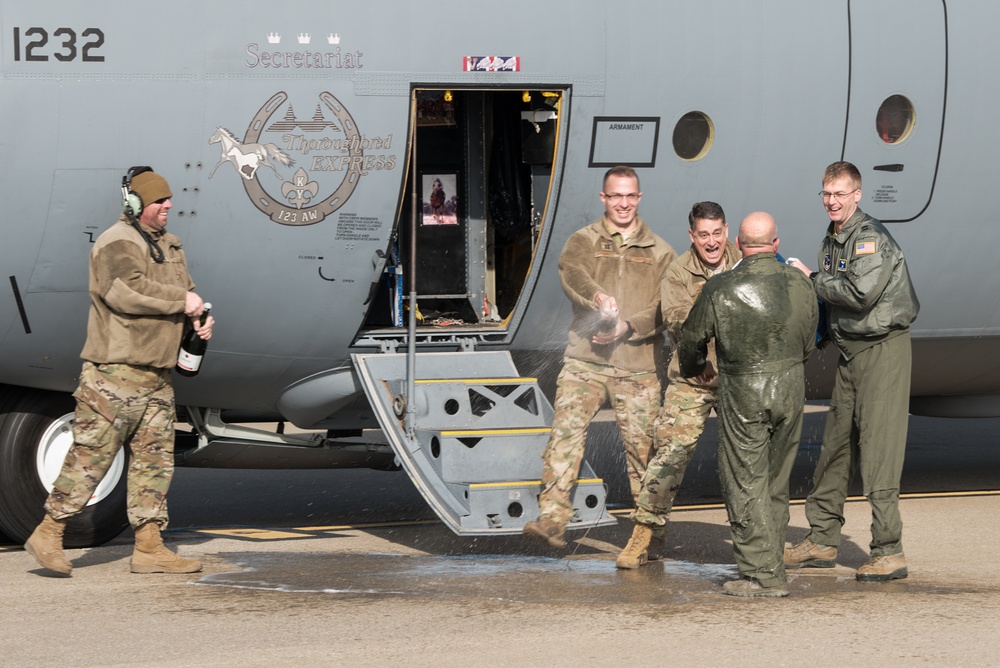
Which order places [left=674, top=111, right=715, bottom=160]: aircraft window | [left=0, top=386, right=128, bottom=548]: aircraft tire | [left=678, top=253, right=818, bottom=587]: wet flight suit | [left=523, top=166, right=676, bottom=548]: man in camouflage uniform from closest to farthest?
1. [left=678, top=253, right=818, bottom=587]: wet flight suit
2. [left=523, top=166, right=676, bottom=548]: man in camouflage uniform
3. [left=0, top=386, right=128, bottom=548]: aircraft tire
4. [left=674, top=111, right=715, bottom=160]: aircraft window

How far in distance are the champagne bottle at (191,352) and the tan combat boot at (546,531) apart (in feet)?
6.09

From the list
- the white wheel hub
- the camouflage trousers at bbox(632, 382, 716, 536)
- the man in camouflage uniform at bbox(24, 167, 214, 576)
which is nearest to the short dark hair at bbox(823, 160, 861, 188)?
the camouflage trousers at bbox(632, 382, 716, 536)

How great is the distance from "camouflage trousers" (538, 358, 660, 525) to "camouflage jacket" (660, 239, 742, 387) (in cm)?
23

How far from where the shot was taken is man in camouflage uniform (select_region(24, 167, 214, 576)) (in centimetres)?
722

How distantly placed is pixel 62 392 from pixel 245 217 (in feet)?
4.99

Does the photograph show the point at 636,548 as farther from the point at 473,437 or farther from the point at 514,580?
the point at 473,437

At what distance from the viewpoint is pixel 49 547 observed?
721cm

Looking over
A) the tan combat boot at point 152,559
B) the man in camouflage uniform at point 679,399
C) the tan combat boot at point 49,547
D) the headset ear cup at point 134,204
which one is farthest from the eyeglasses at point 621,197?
the tan combat boot at point 49,547

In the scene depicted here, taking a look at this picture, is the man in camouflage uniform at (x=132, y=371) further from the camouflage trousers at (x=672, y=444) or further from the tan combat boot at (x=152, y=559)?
the camouflage trousers at (x=672, y=444)

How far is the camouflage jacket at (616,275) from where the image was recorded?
299 inches

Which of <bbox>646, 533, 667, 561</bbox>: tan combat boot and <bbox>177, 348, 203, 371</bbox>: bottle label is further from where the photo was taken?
<bbox>646, 533, 667, 561</bbox>: tan combat boot

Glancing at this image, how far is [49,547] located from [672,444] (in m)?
3.10

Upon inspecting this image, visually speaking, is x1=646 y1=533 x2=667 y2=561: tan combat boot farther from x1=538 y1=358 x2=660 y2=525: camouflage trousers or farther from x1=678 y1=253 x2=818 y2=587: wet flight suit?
x1=678 y1=253 x2=818 y2=587: wet flight suit

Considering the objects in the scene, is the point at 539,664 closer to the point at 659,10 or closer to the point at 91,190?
the point at 91,190
